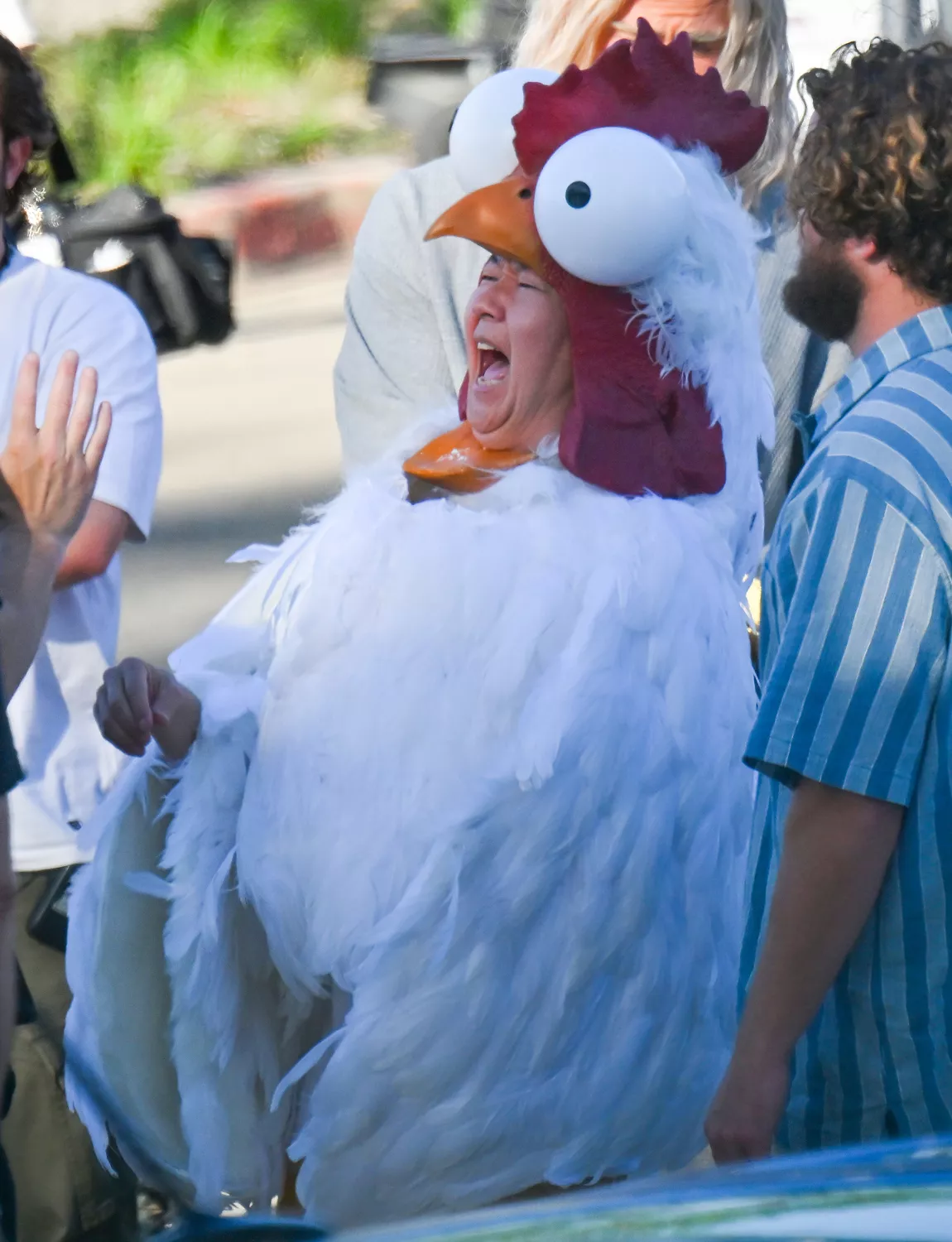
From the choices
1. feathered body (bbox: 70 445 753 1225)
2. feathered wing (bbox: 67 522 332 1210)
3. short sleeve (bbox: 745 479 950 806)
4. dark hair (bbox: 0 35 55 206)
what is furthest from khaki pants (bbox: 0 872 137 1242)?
short sleeve (bbox: 745 479 950 806)

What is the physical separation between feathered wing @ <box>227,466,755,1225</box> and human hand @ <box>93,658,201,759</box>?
12cm

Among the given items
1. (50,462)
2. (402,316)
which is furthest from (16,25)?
(50,462)

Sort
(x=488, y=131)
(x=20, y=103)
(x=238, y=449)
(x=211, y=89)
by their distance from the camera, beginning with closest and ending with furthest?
(x=488, y=131)
(x=20, y=103)
(x=238, y=449)
(x=211, y=89)

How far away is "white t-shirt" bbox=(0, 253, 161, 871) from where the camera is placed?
8.16 feet

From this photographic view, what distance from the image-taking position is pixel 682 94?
2.03m

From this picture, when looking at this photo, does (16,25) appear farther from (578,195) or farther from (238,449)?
(238,449)

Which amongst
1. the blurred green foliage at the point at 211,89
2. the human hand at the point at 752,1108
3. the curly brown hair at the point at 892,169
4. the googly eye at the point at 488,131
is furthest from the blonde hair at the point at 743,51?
the blurred green foliage at the point at 211,89

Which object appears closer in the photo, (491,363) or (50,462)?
(491,363)

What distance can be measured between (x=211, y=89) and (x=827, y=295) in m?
10.5

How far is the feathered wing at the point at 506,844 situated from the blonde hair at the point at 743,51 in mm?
797

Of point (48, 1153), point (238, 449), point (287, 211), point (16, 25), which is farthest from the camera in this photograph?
point (287, 211)

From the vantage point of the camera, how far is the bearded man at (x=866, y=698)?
5.54ft

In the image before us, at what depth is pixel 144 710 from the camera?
198cm

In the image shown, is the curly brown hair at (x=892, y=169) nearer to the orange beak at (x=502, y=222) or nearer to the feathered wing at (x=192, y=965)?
the orange beak at (x=502, y=222)
